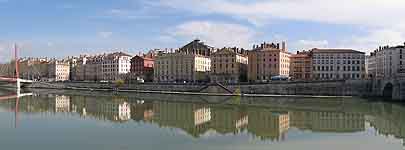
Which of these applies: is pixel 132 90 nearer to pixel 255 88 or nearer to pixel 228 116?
pixel 255 88

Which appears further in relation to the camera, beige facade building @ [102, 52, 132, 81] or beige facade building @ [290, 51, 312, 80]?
beige facade building @ [102, 52, 132, 81]

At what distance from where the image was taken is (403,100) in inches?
1316

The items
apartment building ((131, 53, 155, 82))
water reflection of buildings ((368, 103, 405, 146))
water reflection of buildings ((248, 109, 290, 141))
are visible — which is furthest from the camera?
apartment building ((131, 53, 155, 82))

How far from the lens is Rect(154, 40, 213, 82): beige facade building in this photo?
2532 inches

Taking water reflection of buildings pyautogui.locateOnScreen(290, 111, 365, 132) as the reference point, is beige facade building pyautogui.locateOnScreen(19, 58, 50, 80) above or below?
above

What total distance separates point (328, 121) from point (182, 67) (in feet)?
143

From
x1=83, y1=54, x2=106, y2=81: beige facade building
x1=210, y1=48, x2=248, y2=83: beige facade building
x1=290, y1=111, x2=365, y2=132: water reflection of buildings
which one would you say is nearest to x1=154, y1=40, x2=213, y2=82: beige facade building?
x1=210, y1=48, x2=248, y2=83: beige facade building

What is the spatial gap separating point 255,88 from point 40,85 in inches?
1502

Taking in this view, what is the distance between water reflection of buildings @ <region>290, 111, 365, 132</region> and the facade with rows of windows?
32.3 metres

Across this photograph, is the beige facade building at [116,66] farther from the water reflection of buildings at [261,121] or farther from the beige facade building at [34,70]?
the water reflection of buildings at [261,121]

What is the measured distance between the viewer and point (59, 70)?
3684 inches

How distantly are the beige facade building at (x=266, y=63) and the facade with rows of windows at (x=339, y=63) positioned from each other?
15.2 feet

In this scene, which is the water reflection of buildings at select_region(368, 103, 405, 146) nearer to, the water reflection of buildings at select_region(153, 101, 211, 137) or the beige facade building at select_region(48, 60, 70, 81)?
the water reflection of buildings at select_region(153, 101, 211, 137)

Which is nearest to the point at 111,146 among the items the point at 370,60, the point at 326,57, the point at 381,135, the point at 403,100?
the point at 381,135
